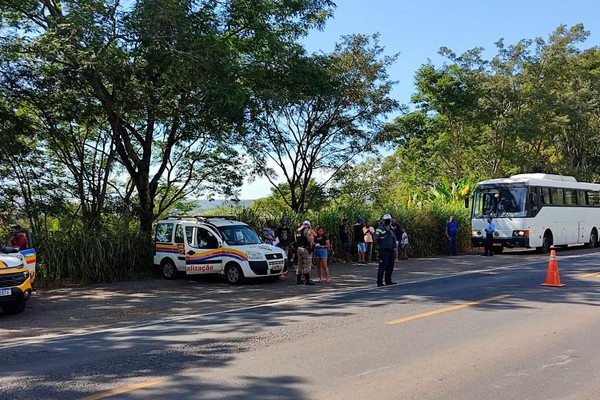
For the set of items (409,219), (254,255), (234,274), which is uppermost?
(409,219)

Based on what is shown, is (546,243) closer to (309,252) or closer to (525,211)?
(525,211)

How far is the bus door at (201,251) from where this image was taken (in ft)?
54.9

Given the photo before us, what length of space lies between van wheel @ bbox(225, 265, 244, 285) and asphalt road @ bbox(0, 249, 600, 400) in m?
2.69

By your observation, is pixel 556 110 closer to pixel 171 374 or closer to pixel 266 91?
pixel 266 91

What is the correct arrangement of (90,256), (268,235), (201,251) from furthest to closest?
(268,235)
(90,256)
(201,251)

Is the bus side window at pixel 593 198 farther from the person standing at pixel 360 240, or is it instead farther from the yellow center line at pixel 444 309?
Answer: the yellow center line at pixel 444 309

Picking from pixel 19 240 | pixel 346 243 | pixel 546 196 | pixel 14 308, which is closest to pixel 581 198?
pixel 546 196

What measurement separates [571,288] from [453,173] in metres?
24.2

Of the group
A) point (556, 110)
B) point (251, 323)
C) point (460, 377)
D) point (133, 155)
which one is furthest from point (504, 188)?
point (460, 377)

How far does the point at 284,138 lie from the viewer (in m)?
26.5

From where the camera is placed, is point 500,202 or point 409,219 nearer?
point 500,202

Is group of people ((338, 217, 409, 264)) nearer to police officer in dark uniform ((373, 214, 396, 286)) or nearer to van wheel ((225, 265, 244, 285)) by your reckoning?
police officer in dark uniform ((373, 214, 396, 286))

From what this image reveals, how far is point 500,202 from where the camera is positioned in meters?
26.0

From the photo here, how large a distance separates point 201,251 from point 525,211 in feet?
49.3
